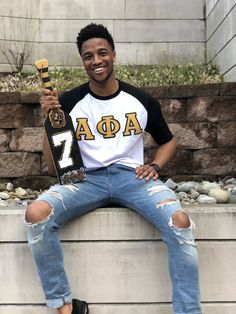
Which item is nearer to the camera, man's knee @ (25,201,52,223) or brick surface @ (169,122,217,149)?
man's knee @ (25,201,52,223)

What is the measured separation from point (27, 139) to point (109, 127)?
5.86ft

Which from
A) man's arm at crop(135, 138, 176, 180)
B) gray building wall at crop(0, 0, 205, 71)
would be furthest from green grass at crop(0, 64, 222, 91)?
man's arm at crop(135, 138, 176, 180)

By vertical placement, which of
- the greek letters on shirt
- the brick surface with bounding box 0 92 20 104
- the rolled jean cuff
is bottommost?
the rolled jean cuff

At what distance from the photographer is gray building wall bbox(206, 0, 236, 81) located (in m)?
4.77

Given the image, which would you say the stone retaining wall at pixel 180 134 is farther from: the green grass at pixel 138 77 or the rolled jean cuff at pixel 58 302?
the rolled jean cuff at pixel 58 302

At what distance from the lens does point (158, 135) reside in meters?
2.71

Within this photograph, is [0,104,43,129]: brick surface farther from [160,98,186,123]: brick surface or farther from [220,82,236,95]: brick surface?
[220,82,236,95]: brick surface

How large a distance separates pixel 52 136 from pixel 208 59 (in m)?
3.76

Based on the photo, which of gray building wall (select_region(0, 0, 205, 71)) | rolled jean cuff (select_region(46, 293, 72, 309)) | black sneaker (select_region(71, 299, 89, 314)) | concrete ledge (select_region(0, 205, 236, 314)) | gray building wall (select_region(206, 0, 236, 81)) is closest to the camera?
rolled jean cuff (select_region(46, 293, 72, 309))

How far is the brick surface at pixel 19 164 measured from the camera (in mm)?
4191

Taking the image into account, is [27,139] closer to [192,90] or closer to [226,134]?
[192,90]

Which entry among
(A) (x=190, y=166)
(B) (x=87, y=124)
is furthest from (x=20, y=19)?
(B) (x=87, y=124)

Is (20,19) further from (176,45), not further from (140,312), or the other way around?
(140,312)

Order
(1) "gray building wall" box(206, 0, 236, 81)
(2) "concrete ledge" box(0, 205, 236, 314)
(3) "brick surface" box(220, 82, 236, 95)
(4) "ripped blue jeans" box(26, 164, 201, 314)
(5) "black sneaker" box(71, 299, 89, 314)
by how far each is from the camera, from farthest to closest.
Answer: (1) "gray building wall" box(206, 0, 236, 81), (3) "brick surface" box(220, 82, 236, 95), (2) "concrete ledge" box(0, 205, 236, 314), (5) "black sneaker" box(71, 299, 89, 314), (4) "ripped blue jeans" box(26, 164, 201, 314)
